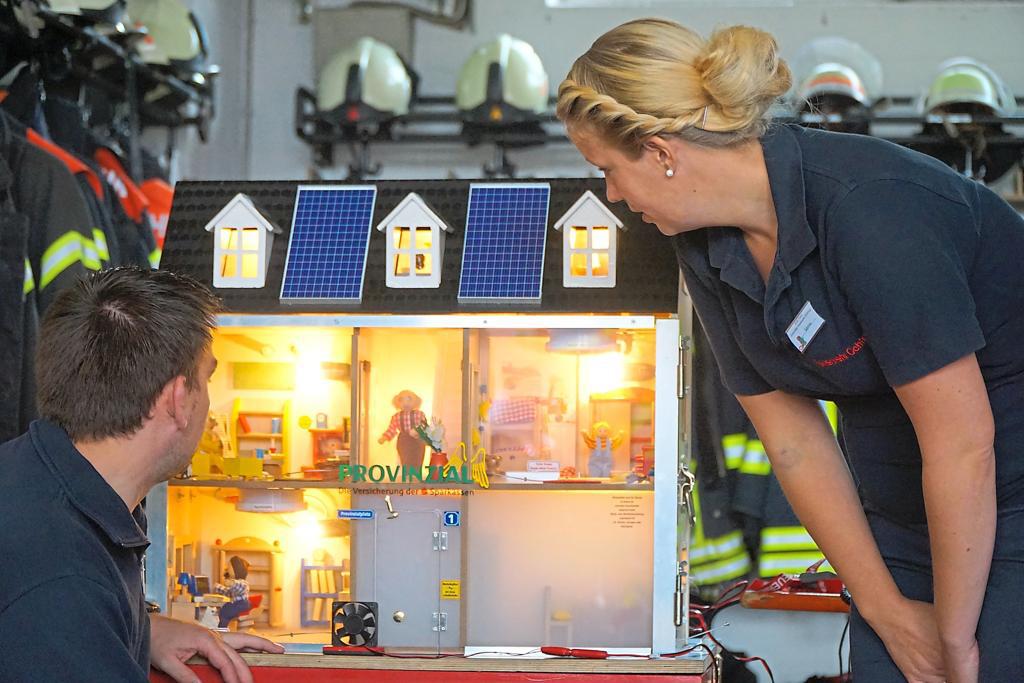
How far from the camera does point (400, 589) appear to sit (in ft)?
7.13

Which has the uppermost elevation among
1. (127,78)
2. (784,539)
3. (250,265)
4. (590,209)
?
(127,78)

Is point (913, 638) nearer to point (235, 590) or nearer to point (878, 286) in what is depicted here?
point (878, 286)

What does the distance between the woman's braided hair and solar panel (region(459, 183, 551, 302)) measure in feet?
2.87

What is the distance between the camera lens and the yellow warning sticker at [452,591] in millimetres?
2160

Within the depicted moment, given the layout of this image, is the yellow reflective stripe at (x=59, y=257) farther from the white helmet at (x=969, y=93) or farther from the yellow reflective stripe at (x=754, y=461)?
the white helmet at (x=969, y=93)

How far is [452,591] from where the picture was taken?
2.16 meters

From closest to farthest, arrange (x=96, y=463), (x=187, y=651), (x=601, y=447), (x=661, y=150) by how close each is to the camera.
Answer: (x=661, y=150) < (x=96, y=463) < (x=187, y=651) < (x=601, y=447)

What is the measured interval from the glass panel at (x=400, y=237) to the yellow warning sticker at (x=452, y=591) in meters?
0.62

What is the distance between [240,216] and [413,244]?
0.34m

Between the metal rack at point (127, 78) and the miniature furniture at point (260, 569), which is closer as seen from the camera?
the miniature furniture at point (260, 569)

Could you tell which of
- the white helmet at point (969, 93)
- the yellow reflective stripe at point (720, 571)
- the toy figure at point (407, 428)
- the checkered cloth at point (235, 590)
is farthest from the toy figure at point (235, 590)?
the white helmet at point (969, 93)

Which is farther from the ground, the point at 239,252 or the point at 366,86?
the point at 366,86

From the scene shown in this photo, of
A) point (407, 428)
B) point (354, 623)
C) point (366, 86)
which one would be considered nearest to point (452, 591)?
point (354, 623)

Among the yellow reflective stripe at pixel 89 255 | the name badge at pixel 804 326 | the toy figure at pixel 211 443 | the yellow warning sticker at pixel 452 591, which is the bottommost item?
the yellow warning sticker at pixel 452 591
